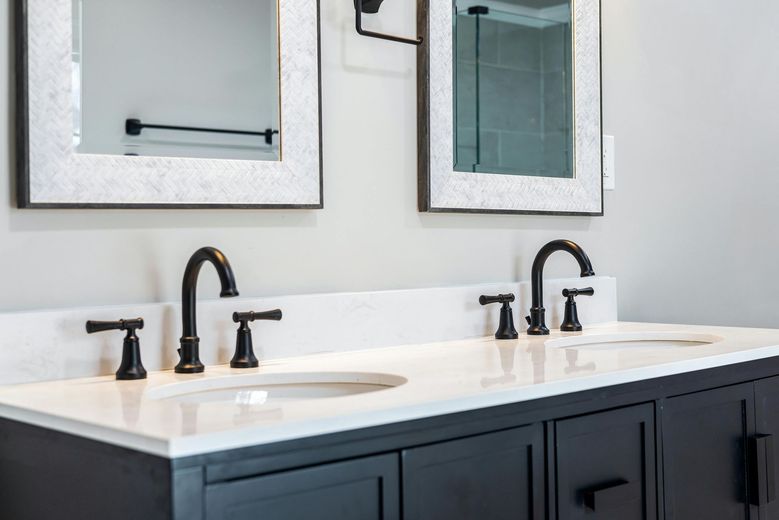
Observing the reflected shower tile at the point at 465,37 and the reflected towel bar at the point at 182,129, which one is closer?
the reflected towel bar at the point at 182,129

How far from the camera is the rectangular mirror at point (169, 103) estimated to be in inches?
55.2

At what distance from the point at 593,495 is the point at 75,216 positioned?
90cm

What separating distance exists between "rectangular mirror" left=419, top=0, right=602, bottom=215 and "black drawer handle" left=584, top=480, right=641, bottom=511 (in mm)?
727

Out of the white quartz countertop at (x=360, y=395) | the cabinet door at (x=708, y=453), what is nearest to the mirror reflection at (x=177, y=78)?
the white quartz countertop at (x=360, y=395)

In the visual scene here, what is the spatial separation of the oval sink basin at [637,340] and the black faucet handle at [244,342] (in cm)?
71

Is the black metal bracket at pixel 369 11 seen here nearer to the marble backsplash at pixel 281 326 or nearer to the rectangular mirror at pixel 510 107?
the rectangular mirror at pixel 510 107

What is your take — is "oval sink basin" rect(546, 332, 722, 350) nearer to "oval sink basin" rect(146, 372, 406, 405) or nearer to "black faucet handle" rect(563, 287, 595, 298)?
"black faucet handle" rect(563, 287, 595, 298)

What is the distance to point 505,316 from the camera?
1.93 m

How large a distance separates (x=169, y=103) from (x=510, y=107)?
0.85m

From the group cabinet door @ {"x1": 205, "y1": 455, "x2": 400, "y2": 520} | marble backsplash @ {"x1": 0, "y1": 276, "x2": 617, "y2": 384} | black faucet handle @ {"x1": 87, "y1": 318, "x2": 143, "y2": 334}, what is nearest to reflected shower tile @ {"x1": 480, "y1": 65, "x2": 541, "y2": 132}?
marble backsplash @ {"x1": 0, "y1": 276, "x2": 617, "y2": 384}

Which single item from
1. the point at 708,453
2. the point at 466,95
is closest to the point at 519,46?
the point at 466,95

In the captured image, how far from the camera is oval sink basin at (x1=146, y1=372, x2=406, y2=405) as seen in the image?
4.53 ft

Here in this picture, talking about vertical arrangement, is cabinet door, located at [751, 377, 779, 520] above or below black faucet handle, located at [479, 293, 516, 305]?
below

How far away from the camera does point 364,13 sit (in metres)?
1.84
